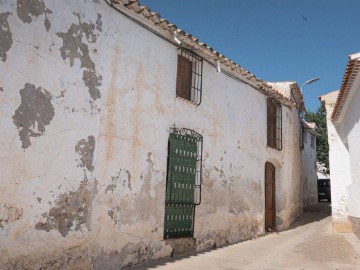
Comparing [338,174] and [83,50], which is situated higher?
[83,50]

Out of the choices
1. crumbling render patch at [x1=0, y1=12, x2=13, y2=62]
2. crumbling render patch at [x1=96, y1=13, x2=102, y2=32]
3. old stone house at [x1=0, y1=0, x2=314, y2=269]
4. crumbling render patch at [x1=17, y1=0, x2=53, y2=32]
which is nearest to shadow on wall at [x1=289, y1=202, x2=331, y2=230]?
old stone house at [x1=0, y1=0, x2=314, y2=269]

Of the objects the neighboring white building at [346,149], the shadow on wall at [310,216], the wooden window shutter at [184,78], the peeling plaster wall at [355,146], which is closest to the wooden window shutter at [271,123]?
the neighboring white building at [346,149]

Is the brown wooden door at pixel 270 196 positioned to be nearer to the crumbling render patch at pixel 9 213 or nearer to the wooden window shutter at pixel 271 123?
the wooden window shutter at pixel 271 123

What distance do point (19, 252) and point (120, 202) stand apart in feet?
6.21

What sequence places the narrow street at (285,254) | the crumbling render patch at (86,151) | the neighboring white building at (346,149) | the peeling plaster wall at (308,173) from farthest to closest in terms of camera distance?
the peeling plaster wall at (308,173), the neighboring white building at (346,149), the narrow street at (285,254), the crumbling render patch at (86,151)

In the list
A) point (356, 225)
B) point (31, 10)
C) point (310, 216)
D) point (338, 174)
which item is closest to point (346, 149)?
point (338, 174)

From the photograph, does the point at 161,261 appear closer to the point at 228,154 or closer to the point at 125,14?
the point at 228,154

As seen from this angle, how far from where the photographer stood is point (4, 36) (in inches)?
176

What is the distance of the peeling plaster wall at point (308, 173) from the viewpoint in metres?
18.3

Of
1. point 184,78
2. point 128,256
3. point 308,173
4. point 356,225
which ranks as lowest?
point 128,256

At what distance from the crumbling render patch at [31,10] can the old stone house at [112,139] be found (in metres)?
0.01

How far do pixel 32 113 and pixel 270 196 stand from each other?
A: 353 inches

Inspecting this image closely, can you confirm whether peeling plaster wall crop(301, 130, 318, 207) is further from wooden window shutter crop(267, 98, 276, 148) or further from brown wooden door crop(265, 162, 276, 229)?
brown wooden door crop(265, 162, 276, 229)

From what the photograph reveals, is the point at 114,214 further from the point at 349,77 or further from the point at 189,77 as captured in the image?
the point at 349,77
